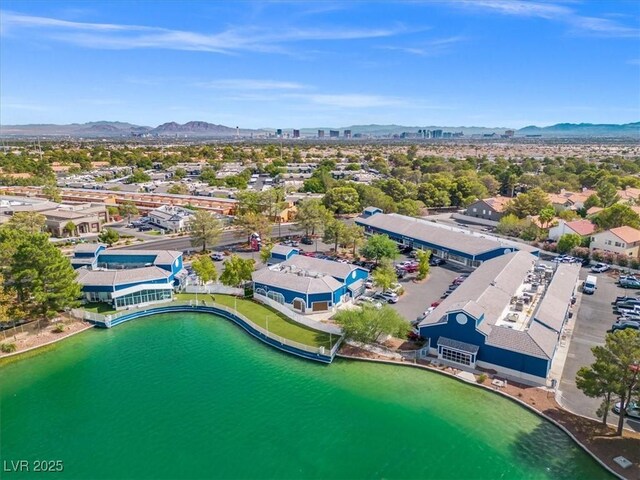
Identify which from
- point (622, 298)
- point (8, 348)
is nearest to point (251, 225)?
point (8, 348)

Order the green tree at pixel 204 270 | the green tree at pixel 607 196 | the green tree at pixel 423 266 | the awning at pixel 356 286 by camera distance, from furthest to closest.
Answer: the green tree at pixel 607 196 → the green tree at pixel 423 266 → the green tree at pixel 204 270 → the awning at pixel 356 286

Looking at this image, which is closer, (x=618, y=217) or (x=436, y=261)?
(x=436, y=261)

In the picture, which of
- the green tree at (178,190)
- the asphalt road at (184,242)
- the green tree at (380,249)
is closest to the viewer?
the green tree at (380,249)

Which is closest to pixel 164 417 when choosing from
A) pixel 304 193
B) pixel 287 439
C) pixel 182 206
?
pixel 287 439

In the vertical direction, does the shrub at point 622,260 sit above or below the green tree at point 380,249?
below

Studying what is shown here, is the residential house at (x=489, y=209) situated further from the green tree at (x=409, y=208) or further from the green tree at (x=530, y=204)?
the green tree at (x=409, y=208)

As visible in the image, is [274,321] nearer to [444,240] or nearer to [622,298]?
[444,240]

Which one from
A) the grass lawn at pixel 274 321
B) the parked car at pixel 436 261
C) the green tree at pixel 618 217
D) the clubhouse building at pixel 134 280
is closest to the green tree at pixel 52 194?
the clubhouse building at pixel 134 280

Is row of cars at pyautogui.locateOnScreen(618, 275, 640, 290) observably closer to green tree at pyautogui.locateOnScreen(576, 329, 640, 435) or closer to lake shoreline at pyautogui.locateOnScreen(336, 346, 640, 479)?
lake shoreline at pyautogui.locateOnScreen(336, 346, 640, 479)
